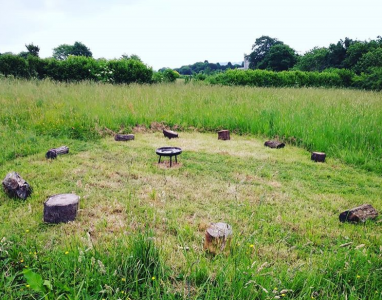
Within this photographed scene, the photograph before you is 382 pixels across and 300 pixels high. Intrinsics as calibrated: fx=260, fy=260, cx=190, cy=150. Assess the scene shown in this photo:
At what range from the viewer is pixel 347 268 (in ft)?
6.88

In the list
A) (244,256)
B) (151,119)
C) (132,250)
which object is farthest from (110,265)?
(151,119)

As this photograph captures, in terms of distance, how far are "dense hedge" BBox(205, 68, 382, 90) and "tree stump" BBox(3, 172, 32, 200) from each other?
658 inches

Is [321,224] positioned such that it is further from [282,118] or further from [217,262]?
[282,118]

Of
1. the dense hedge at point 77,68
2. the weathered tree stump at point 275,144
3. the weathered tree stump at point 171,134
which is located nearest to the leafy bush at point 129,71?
the dense hedge at point 77,68

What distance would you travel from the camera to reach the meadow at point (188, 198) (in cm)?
202

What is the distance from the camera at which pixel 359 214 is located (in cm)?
322

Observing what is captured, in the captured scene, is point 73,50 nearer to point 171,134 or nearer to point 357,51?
point 357,51

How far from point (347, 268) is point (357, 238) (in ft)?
3.29

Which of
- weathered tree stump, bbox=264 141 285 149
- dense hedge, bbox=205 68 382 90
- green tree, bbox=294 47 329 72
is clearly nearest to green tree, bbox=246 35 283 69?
green tree, bbox=294 47 329 72

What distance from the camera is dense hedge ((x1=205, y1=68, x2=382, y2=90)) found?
20547 millimetres

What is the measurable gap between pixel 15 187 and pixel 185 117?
5.74m

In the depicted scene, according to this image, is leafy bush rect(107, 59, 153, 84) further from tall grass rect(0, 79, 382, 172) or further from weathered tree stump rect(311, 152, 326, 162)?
weathered tree stump rect(311, 152, 326, 162)

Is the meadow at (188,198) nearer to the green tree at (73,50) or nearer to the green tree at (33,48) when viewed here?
the green tree at (33,48)

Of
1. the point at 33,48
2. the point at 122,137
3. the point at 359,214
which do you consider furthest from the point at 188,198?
the point at 33,48
